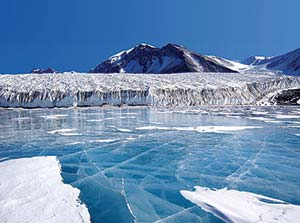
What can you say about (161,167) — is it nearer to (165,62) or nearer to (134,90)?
(134,90)

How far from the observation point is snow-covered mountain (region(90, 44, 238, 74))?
10956 cm

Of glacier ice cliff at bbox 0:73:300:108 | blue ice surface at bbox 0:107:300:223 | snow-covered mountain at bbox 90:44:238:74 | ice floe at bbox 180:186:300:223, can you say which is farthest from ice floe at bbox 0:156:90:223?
snow-covered mountain at bbox 90:44:238:74

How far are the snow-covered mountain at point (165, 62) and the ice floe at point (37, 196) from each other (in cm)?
10255

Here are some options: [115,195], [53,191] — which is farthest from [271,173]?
[53,191]

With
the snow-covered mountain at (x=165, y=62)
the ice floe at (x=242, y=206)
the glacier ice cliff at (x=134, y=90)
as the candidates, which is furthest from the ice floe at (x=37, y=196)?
the snow-covered mountain at (x=165, y=62)

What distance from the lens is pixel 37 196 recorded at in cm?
421

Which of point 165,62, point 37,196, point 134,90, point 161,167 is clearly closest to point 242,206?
point 161,167

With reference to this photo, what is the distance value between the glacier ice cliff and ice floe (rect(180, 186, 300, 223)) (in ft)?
105

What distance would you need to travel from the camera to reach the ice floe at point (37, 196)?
3529mm

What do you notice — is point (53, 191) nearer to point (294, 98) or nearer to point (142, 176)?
point (142, 176)

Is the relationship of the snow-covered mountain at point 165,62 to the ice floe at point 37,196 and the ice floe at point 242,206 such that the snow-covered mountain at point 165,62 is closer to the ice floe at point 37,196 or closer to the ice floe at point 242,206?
the ice floe at point 37,196

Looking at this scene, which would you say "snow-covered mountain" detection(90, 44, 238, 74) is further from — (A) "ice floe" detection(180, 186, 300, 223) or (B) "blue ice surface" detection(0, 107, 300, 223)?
(A) "ice floe" detection(180, 186, 300, 223)

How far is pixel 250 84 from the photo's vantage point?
4328cm

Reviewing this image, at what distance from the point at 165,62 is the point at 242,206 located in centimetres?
11995
